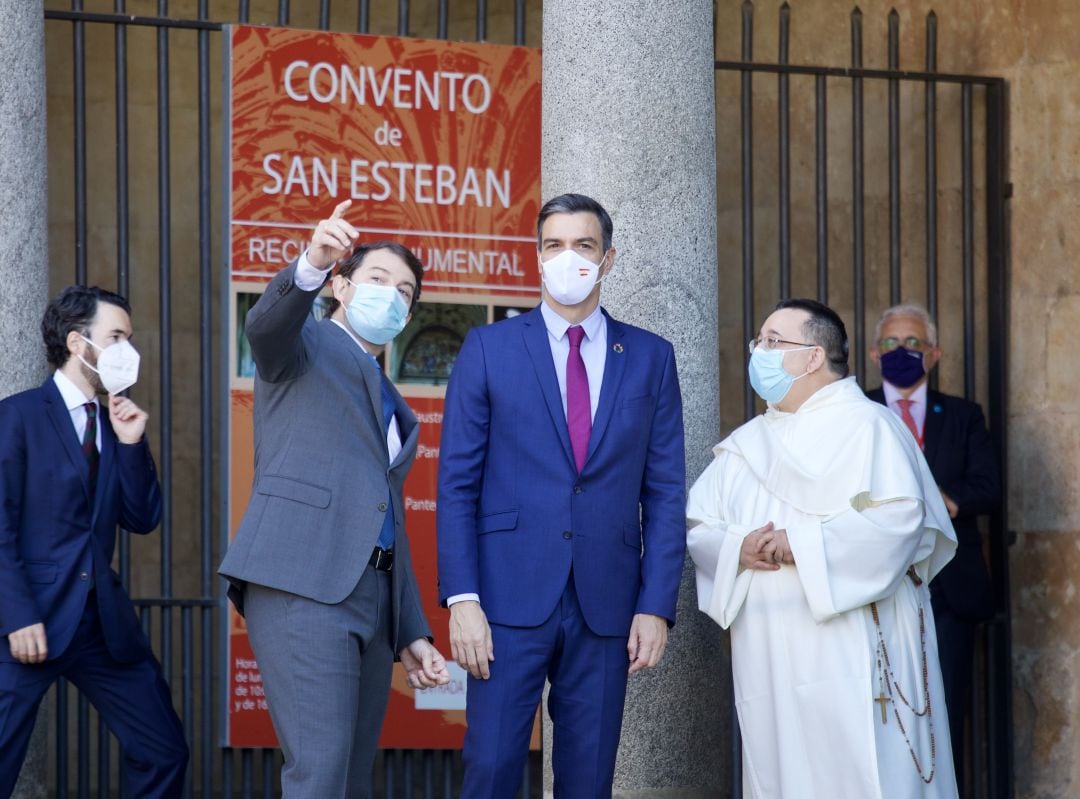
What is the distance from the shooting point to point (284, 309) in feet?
12.8

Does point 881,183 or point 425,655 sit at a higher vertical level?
point 881,183

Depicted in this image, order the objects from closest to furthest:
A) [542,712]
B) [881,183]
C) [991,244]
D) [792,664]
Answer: [792,664] → [542,712] → [991,244] → [881,183]

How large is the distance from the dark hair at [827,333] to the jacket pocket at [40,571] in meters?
2.31

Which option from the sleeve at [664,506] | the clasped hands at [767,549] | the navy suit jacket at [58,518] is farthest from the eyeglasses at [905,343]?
the navy suit jacket at [58,518]

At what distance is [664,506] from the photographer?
14.6 feet

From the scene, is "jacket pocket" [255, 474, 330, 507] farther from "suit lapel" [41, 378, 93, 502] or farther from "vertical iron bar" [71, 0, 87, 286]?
"vertical iron bar" [71, 0, 87, 286]

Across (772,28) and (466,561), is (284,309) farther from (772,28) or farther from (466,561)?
(772,28)

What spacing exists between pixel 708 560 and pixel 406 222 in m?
2.25

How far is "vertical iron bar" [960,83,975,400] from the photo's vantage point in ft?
24.1

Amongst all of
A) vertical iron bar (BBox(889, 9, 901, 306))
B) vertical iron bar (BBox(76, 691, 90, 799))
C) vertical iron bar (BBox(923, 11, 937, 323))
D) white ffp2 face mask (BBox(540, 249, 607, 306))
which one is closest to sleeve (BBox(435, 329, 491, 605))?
white ffp2 face mask (BBox(540, 249, 607, 306))

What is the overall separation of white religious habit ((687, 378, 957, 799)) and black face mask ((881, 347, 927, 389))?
1.70 metres

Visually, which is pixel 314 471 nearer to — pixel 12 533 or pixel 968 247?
pixel 12 533

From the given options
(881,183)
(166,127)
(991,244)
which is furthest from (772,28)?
(166,127)

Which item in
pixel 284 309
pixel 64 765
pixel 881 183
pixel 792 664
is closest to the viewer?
pixel 284 309
